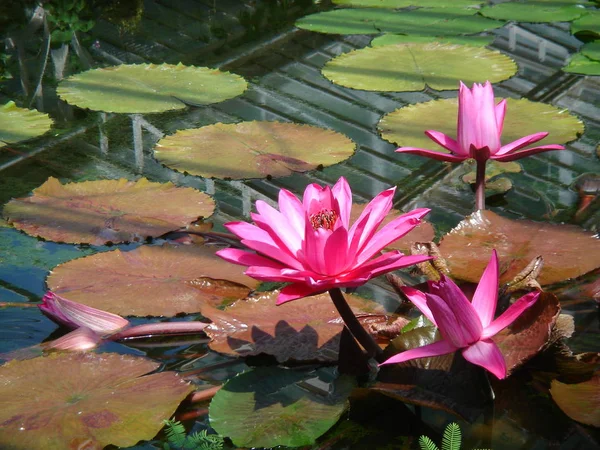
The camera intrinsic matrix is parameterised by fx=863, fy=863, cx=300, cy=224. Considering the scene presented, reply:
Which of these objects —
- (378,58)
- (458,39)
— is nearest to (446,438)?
(378,58)

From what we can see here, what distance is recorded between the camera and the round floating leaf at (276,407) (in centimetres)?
146

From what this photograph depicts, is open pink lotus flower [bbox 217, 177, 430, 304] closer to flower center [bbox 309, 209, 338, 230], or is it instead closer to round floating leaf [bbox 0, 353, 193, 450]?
flower center [bbox 309, 209, 338, 230]

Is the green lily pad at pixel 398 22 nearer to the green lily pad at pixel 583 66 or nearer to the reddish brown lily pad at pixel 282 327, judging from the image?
the green lily pad at pixel 583 66

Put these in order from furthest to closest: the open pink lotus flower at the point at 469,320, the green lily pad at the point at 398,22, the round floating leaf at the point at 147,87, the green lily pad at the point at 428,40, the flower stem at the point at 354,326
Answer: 1. the green lily pad at the point at 398,22
2. the green lily pad at the point at 428,40
3. the round floating leaf at the point at 147,87
4. the flower stem at the point at 354,326
5. the open pink lotus flower at the point at 469,320

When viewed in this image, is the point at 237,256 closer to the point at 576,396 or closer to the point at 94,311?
the point at 94,311

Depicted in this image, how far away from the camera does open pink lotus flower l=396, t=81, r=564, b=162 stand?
2.01 m

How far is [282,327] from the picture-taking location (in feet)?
5.74

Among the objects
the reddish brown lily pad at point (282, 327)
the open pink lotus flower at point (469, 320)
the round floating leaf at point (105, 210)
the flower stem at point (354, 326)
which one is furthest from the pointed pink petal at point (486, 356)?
the round floating leaf at point (105, 210)

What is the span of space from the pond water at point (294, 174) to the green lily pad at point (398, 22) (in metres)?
0.06

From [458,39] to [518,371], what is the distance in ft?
7.80

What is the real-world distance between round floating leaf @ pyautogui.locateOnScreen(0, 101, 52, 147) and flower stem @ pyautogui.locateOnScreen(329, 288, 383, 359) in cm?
162

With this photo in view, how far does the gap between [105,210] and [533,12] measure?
2.56 meters

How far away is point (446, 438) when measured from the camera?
54.7 inches

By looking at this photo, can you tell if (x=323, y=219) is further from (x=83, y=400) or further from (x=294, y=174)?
(x=294, y=174)
